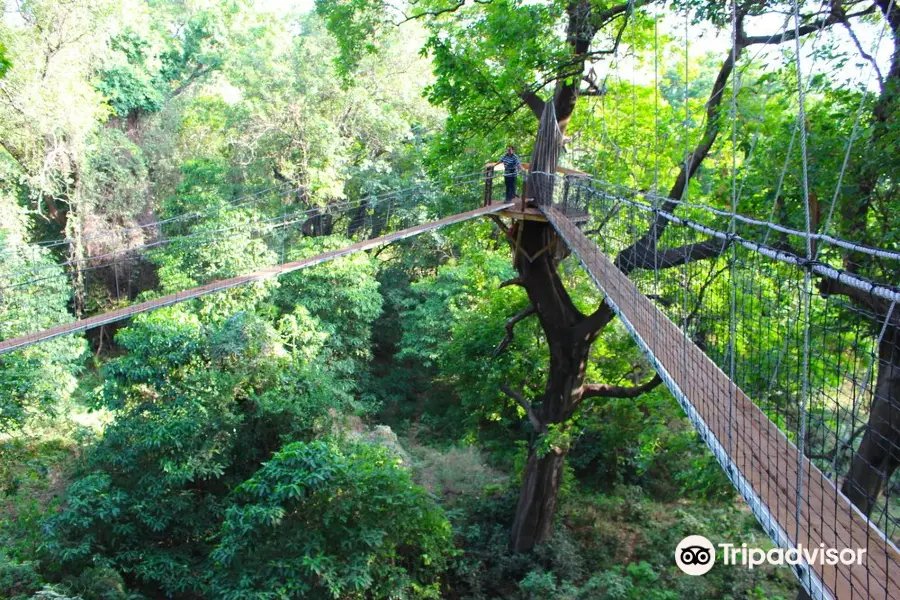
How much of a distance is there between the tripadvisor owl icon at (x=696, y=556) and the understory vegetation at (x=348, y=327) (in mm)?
102

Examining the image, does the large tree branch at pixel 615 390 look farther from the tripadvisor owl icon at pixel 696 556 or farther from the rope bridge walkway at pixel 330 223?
the rope bridge walkway at pixel 330 223

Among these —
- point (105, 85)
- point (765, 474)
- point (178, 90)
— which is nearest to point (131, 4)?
point (105, 85)

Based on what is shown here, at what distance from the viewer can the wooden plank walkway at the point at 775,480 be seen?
4.62 feet

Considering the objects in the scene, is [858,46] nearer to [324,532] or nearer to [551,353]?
[551,353]

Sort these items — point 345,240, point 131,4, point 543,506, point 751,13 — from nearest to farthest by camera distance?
point 751,13 → point 543,506 → point 345,240 → point 131,4

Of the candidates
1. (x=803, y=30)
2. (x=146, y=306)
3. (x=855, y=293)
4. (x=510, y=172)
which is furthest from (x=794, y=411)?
(x=146, y=306)

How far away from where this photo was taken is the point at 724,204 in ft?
14.7

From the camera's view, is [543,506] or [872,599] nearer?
[872,599]

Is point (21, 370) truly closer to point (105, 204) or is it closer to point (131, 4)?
point (105, 204)

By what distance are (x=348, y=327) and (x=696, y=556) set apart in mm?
6050

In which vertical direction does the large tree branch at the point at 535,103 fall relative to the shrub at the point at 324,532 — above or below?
above

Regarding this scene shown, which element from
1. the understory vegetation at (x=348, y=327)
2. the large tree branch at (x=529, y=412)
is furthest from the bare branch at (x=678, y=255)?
the large tree branch at (x=529, y=412)

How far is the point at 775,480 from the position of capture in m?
1.73

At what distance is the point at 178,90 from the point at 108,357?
5856 mm
